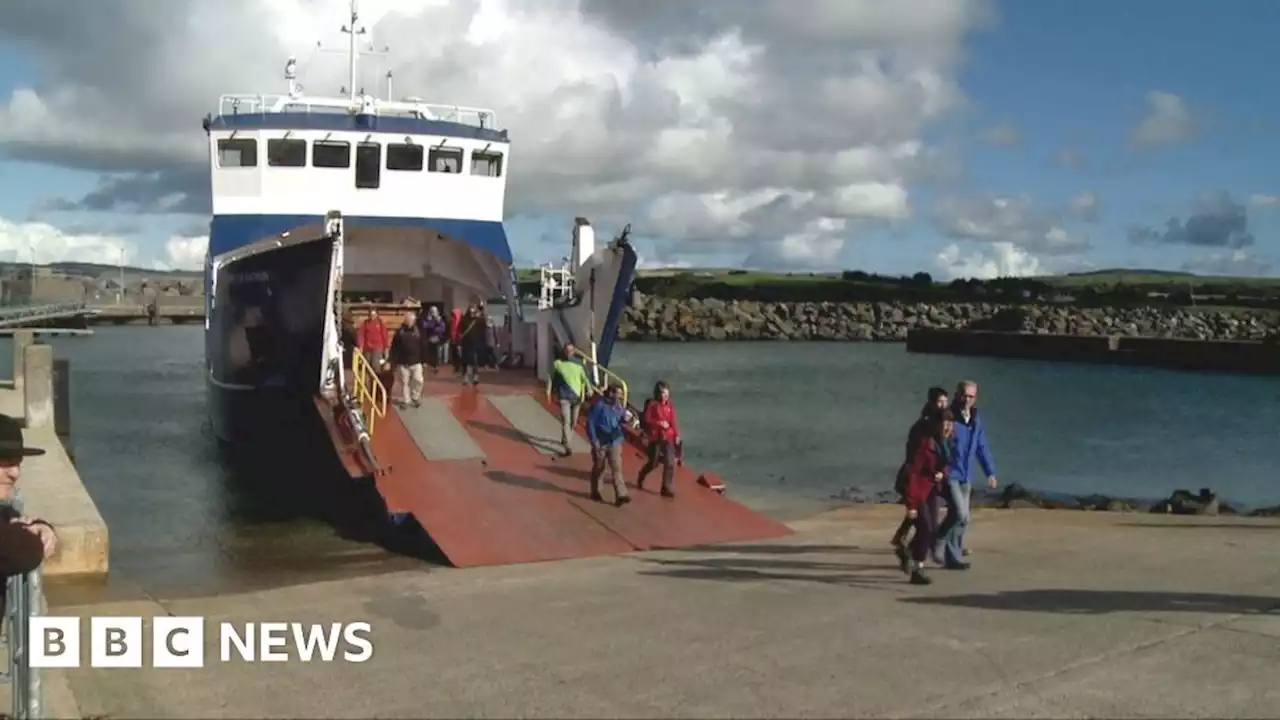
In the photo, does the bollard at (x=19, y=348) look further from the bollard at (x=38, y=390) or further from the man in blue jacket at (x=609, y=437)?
the man in blue jacket at (x=609, y=437)

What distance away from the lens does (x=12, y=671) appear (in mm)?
5363

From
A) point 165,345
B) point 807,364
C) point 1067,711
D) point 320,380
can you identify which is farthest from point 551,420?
point 165,345

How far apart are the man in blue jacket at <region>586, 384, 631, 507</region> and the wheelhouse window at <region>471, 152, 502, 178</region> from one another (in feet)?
32.4

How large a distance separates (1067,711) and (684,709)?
1.87 metres

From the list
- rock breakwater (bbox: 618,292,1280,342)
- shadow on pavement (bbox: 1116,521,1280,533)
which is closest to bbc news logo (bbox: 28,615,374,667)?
shadow on pavement (bbox: 1116,521,1280,533)

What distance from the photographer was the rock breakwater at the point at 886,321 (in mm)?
93812

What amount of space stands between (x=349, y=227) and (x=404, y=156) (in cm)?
155

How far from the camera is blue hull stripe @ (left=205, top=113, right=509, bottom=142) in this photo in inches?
802

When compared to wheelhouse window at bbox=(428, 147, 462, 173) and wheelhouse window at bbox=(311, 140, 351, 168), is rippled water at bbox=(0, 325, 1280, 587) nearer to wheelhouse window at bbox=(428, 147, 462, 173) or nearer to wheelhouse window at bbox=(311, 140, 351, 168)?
wheelhouse window at bbox=(311, 140, 351, 168)

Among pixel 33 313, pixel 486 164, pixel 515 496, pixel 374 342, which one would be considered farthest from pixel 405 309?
pixel 33 313

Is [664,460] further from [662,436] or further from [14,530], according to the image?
[14,530]

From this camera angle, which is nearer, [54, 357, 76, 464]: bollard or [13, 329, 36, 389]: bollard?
[13, 329, 36, 389]: bollard

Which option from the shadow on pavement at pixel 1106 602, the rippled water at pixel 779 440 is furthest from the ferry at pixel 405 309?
the shadow on pavement at pixel 1106 602

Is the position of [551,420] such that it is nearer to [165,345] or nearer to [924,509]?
[924,509]
